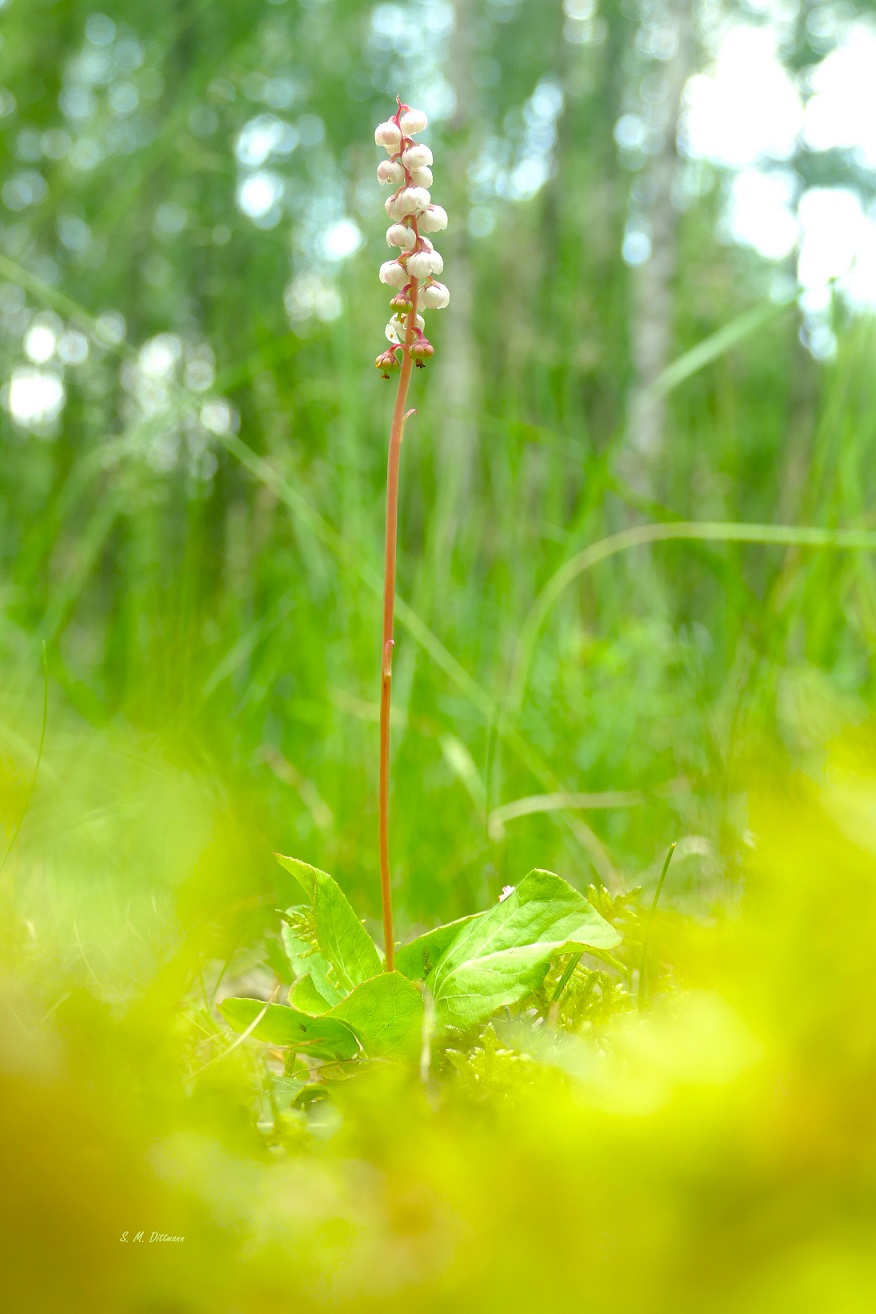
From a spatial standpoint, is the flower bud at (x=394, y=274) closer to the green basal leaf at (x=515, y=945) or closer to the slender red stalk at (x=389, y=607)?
the slender red stalk at (x=389, y=607)

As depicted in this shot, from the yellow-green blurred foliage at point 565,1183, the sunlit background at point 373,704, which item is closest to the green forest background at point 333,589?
the sunlit background at point 373,704

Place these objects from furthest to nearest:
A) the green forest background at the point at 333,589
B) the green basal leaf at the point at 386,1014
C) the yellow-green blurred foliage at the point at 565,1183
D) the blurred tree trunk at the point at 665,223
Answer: the blurred tree trunk at the point at 665,223 → the green forest background at the point at 333,589 → the green basal leaf at the point at 386,1014 → the yellow-green blurred foliage at the point at 565,1183

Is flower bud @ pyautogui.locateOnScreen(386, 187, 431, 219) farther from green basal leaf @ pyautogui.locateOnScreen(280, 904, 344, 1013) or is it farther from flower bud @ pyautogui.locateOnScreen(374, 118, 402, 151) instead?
green basal leaf @ pyautogui.locateOnScreen(280, 904, 344, 1013)

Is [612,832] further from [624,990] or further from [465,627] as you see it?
[624,990]

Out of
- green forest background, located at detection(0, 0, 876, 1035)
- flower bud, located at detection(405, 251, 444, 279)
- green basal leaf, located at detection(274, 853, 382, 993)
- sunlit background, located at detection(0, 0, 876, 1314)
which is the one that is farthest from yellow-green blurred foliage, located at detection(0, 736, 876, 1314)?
flower bud, located at detection(405, 251, 444, 279)

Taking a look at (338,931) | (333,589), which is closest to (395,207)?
(338,931)

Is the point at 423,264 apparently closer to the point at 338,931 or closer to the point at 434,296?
the point at 434,296

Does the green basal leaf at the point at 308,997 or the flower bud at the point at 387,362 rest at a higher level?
the flower bud at the point at 387,362
